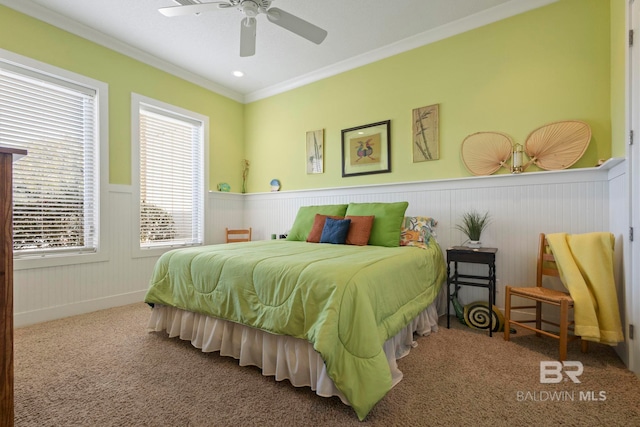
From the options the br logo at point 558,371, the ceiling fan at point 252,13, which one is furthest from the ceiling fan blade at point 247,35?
the br logo at point 558,371

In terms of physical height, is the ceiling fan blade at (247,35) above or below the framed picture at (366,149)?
above

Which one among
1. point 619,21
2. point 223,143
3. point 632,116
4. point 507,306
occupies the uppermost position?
point 619,21

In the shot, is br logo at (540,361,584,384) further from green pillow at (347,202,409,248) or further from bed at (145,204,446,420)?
green pillow at (347,202,409,248)

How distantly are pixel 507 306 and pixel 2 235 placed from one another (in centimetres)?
292

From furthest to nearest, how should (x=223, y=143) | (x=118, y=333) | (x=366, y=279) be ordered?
(x=223, y=143) < (x=118, y=333) < (x=366, y=279)

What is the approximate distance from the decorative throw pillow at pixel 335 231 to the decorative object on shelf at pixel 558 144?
1.75 m

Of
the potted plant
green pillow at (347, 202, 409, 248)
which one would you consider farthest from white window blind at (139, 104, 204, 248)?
the potted plant

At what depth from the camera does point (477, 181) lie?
292cm

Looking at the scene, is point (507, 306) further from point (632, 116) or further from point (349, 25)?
point (349, 25)

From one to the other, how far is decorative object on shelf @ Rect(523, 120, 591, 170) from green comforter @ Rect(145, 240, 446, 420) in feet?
4.62

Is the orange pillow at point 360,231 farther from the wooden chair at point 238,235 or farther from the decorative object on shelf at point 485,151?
the wooden chair at point 238,235

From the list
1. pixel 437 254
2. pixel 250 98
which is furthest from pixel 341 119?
pixel 437 254

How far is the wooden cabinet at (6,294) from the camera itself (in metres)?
1.06

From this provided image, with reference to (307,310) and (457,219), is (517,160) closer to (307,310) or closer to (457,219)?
(457,219)
